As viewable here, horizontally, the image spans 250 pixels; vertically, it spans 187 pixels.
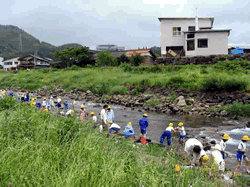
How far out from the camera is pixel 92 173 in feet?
12.6

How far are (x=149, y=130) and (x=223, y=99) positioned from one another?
934cm

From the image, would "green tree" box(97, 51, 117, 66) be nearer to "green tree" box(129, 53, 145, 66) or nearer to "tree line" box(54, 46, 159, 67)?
"tree line" box(54, 46, 159, 67)

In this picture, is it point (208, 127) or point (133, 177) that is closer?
point (133, 177)

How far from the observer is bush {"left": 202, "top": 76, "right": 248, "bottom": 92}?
64.5 ft

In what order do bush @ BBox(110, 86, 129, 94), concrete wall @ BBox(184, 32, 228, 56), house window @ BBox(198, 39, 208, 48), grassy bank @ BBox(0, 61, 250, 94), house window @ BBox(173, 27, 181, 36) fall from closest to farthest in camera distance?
1. grassy bank @ BBox(0, 61, 250, 94)
2. bush @ BBox(110, 86, 129, 94)
3. concrete wall @ BBox(184, 32, 228, 56)
4. house window @ BBox(198, 39, 208, 48)
5. house window @ BBox(173, 27, 181, 36)

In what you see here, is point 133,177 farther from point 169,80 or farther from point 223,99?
point 169,80

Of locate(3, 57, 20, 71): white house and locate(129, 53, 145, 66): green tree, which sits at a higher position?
locate(3, 57, 20, 71): white house

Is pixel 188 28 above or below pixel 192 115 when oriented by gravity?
above

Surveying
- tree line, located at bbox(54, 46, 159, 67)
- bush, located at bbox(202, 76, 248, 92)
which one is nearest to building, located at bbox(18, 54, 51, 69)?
tree line, located at bbox(54, 46, 159, 67)

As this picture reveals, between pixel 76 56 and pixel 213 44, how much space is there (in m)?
25.3

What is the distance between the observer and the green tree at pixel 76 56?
44.2 metres

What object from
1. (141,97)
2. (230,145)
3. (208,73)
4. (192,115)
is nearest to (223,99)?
(192,115)

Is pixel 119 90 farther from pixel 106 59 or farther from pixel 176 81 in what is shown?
pixel 106 59

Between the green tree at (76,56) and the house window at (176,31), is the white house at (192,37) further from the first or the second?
the green tree at (76,56)
